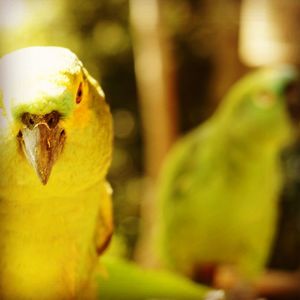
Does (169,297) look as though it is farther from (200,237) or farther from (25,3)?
(25,3)

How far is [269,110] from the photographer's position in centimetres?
59

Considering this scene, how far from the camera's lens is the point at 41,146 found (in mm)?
325

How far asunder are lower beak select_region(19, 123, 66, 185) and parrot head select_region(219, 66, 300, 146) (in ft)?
1.04

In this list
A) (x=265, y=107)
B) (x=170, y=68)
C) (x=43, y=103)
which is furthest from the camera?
(x=170, y=68)

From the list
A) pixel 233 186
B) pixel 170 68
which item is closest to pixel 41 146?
pixel 233 186

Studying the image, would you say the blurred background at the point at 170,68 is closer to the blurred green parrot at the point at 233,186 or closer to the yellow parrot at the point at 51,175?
the blurred green parrot at the point at 233,186

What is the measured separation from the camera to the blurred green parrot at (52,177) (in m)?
0.33

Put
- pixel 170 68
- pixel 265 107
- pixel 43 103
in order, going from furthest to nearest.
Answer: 1. pixel 170 68
2. pixel 265 107
3. pixel 43 103

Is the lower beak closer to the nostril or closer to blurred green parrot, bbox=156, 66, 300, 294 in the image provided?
the nostril

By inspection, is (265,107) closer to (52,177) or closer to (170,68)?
(170,68)

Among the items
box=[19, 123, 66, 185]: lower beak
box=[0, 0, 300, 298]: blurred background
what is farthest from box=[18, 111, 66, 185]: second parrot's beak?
box=[0, 0, 300, 298]: blurred background

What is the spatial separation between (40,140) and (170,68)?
0.43m

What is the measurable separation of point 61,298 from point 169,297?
17 cm

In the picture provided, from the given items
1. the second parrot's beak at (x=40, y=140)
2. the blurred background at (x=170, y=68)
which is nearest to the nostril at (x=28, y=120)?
the second parrot's beak at (x=40, y=140)
